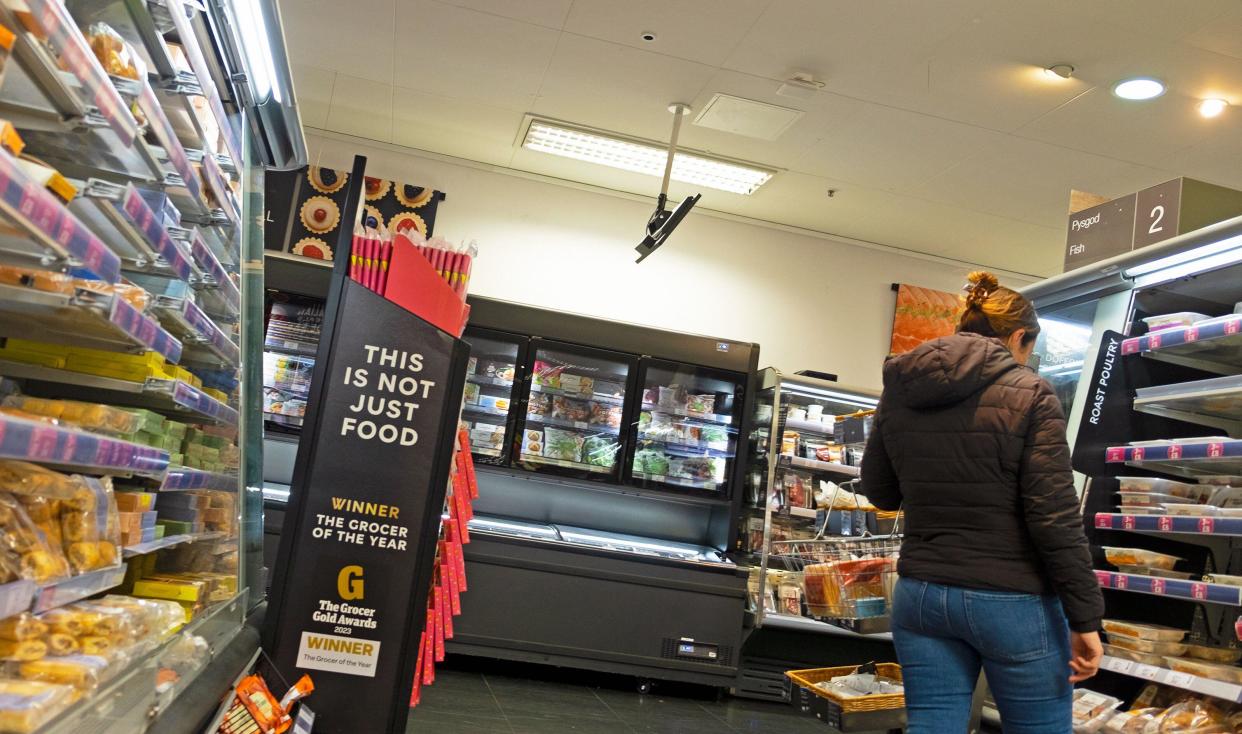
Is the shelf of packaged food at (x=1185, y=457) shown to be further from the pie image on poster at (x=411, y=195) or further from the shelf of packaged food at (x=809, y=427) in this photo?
the pie image on poster at (x=411, y=195)

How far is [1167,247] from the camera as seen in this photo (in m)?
2.89

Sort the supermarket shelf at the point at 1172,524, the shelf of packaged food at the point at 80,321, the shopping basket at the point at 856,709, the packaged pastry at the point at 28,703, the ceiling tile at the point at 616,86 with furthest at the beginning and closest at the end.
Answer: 1. the ceiling tile at the point at 616,86
2. the shopping basket at the point at 856,709
3. the supermarket shelf at the point at 1172,524
4. the shelf of packaged food at the point at 80,321
5. the packaged pastry at the point at 28,703

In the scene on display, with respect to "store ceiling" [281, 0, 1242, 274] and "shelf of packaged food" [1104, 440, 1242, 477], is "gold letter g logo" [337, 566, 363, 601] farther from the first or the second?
"store ceiling" [281, 0, 1242, 274]

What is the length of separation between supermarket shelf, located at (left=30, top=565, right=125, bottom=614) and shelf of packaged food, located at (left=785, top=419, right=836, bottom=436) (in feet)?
17.4

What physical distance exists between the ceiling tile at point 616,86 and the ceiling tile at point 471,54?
0.38 feet

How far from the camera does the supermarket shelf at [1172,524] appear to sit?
99.9 inches

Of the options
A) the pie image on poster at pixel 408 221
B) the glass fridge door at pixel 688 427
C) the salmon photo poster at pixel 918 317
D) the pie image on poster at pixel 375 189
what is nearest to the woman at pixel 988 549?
the glass fridge door at pixel 688 427

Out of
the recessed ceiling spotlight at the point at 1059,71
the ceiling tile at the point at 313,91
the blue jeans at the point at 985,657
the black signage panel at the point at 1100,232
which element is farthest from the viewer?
the ceiling tile at the point at 313,91

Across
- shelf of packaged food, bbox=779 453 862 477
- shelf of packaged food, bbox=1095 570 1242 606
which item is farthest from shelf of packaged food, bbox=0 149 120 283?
shelf of packaged food, bbox=779 453 862 477

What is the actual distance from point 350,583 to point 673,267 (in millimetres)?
5170

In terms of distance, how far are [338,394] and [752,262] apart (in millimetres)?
5367

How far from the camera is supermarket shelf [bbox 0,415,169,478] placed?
37.3 inches

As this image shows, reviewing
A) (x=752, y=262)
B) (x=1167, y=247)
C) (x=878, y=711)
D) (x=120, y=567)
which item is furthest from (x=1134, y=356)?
(x=752, y=262)

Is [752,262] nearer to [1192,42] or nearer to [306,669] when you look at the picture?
[1192,42]
